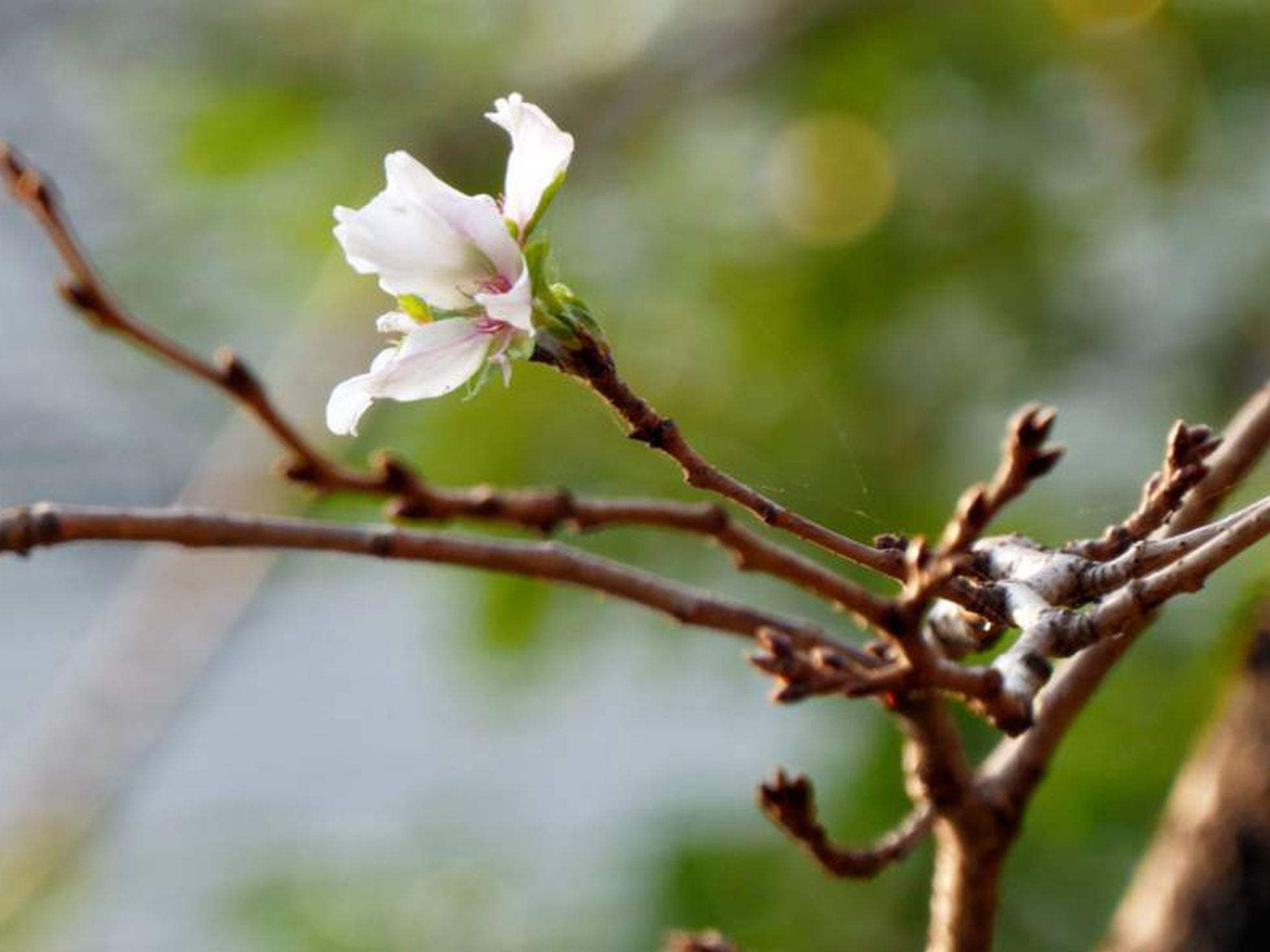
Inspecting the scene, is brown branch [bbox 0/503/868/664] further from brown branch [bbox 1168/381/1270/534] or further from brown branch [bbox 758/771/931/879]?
brown branch [bbox 1168/381/1270/534]

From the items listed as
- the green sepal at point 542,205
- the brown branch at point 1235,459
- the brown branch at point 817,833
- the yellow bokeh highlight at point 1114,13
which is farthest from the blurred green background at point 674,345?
the green sepal at point 542,205

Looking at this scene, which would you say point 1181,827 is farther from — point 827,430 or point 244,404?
point 244,404

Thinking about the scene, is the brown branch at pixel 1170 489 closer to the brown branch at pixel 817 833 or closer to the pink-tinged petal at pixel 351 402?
the brown branch at pixel 817 833

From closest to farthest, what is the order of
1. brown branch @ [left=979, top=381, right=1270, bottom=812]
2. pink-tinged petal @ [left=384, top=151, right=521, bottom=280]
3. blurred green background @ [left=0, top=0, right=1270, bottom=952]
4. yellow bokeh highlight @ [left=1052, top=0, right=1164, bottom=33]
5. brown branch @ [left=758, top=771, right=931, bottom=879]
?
pink-tinged petal @ [left=384, top=151, right=521, bottom=280] < brown branch @ [left=758, top=771, right=931, bottom=879] < brown branch @ [left=979, top=381, right=1270, bottom=812] < blurred green background @ [left=0, top=0, right=1270, bottom=952] < yellow bokeh highlight @ [left=1052, top=0, right=1164, bottom=33]

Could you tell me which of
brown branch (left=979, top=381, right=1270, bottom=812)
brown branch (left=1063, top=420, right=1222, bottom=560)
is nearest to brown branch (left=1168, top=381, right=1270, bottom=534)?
brown branch (left=979, top=381, right=1270, bottom=812)

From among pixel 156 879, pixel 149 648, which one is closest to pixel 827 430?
pixel 149 648

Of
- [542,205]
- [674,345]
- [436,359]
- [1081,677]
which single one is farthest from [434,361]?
[674,345]

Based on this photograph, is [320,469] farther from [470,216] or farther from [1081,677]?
[1081,677]

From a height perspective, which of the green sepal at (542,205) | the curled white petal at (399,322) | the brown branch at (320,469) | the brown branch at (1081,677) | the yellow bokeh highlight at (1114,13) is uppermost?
the yellow bokeh highlight at (1114,13)
